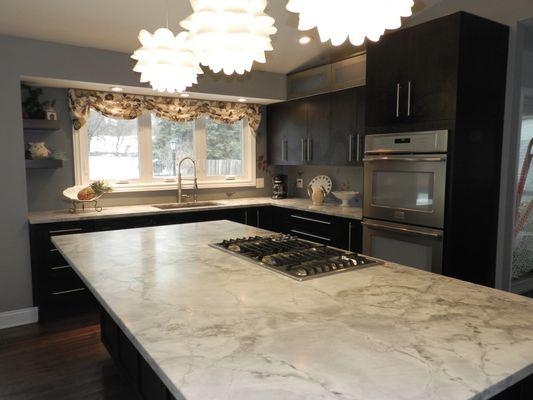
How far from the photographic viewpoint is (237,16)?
4.76 ft

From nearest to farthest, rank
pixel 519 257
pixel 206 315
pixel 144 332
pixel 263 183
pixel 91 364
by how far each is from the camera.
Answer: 1. pixel 144 332
2. pixel 206 315
3. pixel 91 364
4. pixel 519 257
5. pixel 263 183

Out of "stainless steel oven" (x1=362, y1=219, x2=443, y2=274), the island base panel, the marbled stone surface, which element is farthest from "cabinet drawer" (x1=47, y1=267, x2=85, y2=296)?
"stainless steel oven" (x1=362, y1=219, x2=443, y2=274)

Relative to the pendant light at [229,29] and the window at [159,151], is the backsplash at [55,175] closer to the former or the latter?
the window at [159,151]

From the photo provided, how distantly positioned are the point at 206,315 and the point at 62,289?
2.79 m

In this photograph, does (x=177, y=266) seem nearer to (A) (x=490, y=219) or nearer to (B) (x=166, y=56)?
(B) (x=166, y=56)

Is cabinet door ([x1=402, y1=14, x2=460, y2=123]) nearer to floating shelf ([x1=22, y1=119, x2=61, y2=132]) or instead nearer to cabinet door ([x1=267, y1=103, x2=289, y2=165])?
cabinet door ([x1=267, y1=103, x2=289, y2=165])

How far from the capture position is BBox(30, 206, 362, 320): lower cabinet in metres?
3.44

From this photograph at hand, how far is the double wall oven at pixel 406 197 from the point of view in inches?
111

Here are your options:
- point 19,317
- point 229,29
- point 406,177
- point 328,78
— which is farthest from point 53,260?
point 328,78

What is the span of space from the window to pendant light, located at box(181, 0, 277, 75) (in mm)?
2944

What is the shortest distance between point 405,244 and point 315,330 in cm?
212

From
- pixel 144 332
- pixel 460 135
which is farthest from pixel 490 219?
pixel 144 332

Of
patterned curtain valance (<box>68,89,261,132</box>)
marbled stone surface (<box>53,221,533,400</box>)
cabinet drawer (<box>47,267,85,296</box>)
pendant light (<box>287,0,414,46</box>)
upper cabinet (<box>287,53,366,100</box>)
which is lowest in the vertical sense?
cabinet drawer (<box>47,267,85,296</box>)

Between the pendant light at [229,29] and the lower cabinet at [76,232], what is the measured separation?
230 centimetres
